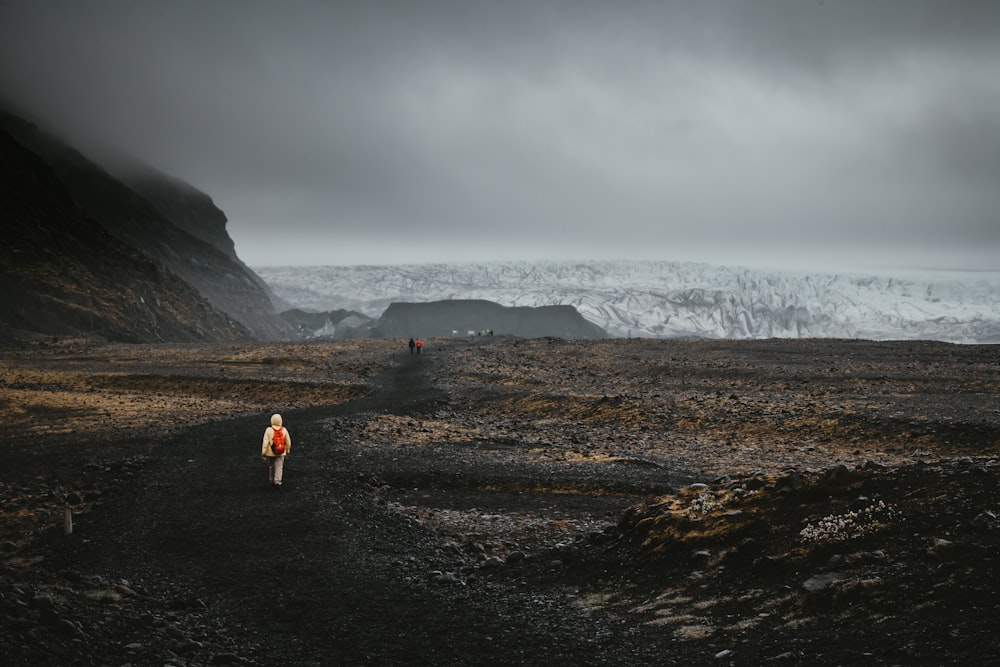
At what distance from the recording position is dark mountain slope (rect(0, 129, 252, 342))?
71.8 metres

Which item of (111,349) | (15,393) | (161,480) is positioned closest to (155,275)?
(111,349)

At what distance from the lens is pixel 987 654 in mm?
5312

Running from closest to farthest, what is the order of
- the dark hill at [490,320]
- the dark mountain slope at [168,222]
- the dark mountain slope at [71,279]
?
the dark mountain slope at [71,279] → the dark mountain slope at [168,222] → the dark hill at [490,320]

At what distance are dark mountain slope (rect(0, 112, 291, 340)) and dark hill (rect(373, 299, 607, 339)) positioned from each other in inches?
1359

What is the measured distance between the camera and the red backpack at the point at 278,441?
1453cm

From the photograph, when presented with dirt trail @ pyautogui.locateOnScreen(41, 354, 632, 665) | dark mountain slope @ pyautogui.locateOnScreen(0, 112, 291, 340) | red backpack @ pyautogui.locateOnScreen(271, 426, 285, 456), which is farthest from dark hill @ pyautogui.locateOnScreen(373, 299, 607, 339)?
dirt trail @ pyautogui.locateOnScreen(41, 354, 632, 665)

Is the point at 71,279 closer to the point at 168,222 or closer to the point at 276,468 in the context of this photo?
the point at 168,222

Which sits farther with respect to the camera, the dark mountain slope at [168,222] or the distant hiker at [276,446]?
the dark mountain slope at [168,222]

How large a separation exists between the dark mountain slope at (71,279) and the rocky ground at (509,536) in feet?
173

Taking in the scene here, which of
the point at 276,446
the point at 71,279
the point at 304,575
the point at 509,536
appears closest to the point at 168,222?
the point at 71,279

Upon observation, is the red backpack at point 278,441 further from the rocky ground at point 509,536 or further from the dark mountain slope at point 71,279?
the dark mountain slope at point 71,279

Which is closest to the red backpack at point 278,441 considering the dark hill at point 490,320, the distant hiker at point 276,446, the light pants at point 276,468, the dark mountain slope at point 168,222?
the distant hiker at point 276,446

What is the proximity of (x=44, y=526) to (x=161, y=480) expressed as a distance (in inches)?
117

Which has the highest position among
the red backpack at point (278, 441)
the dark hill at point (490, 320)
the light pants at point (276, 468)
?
the dark hill at point (490, 320)
